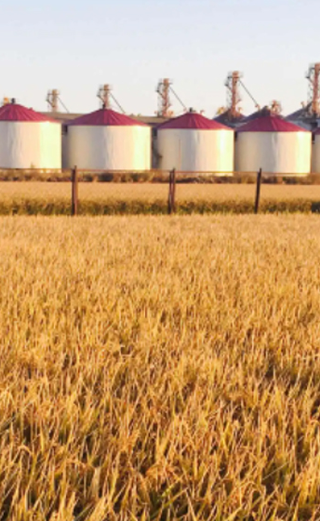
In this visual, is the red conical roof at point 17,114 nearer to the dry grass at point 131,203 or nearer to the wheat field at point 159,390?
the dry grass at point 131,203

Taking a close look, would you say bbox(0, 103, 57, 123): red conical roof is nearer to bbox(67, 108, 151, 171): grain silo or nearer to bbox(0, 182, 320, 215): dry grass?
bbox(67, 108, 151, 171): grain silo

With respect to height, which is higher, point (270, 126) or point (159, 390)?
point (270, 126)

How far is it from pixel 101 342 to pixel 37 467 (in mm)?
1771

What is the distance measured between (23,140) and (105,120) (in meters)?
5.83

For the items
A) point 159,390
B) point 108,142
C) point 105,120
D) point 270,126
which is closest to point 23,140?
point 108,142

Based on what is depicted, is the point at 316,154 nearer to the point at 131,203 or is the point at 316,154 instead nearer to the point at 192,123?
the point at 192,123

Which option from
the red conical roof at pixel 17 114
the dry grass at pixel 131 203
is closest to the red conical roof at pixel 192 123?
the red conical roof at pixel 17 114

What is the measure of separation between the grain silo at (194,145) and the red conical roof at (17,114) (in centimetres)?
889

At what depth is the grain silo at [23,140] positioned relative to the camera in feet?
144

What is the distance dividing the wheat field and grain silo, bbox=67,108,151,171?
3777cm

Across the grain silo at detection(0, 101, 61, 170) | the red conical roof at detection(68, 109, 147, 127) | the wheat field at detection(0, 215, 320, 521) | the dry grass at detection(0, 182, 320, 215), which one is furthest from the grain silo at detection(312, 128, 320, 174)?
the wheat field at detection(0, 215, 320, 521)

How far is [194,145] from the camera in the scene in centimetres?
4706

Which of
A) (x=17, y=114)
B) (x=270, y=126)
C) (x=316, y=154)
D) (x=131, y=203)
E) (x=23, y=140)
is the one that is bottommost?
(x=131, y=203)

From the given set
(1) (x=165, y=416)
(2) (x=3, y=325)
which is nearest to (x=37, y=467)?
(1) (x=165, y=416)
